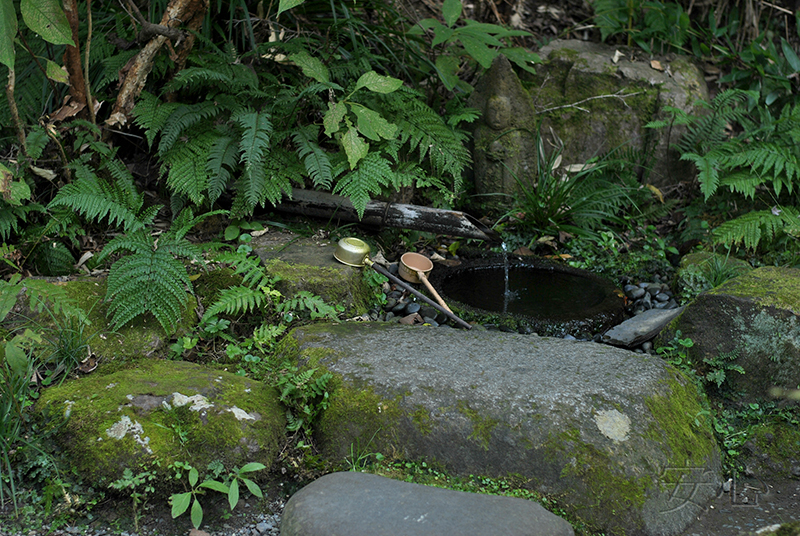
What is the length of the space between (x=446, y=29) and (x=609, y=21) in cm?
203

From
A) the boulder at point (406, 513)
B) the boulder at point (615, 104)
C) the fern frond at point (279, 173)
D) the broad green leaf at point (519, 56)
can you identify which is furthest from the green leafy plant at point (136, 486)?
the boulder at point (615, 104)

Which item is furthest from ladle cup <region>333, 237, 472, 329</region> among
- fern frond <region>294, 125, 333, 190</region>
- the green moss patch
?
the green moss patch

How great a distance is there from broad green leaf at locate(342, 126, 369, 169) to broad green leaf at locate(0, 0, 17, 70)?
1740 mm

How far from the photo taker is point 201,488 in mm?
2348

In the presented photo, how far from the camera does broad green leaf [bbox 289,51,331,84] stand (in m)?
3.78

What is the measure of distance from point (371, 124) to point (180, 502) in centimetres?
241

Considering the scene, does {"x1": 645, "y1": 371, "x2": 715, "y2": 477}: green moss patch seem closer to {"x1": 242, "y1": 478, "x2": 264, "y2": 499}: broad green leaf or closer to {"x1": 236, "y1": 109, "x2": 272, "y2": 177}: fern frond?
{"x1": 242, "y1": 478, "x2": 264, "y2": 499}: broad green leaf

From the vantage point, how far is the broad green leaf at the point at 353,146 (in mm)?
3727

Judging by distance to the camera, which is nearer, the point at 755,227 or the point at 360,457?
the point at 360,457

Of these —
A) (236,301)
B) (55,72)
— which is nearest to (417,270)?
(236,301)

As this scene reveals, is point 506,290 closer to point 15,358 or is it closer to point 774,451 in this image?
point 774,451

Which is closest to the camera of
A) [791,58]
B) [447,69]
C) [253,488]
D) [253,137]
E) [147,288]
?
[253,488]

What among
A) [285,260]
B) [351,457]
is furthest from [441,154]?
[351,457]

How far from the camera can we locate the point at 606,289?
13.3 ft
